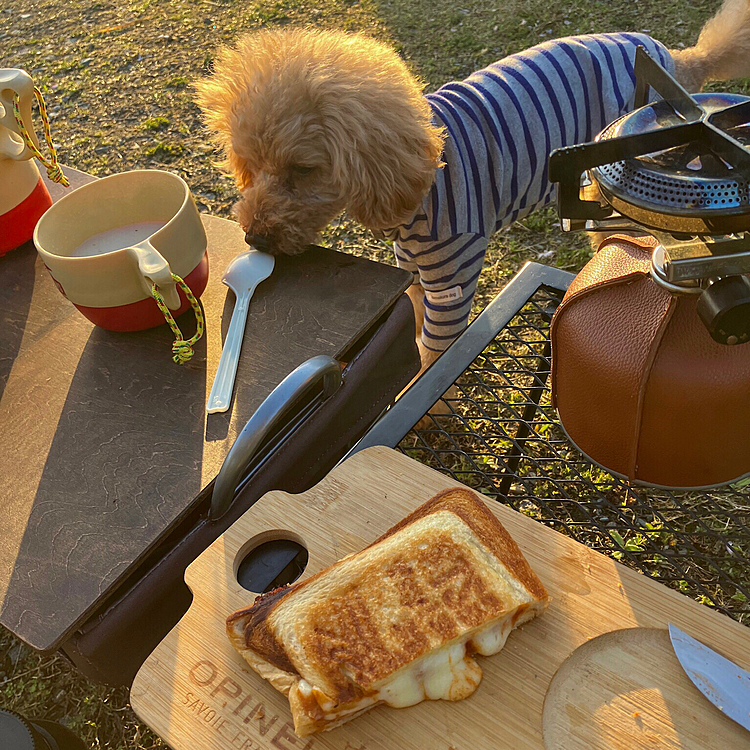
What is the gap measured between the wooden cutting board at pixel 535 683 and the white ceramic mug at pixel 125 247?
534 millimetres

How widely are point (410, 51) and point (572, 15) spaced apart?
3.66ft

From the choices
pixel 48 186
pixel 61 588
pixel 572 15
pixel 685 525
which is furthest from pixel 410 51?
pixel 61 588

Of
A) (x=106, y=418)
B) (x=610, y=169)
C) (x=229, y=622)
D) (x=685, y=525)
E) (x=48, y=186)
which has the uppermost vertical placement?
(x=610, y=169)

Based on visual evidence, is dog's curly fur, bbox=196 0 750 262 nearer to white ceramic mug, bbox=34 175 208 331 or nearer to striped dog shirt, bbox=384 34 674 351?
striped dog shirt, bbox=384 34 674 351

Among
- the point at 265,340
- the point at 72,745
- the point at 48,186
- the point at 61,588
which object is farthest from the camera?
the point at 48,186

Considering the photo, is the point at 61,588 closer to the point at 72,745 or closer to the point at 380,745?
the point at 380,745

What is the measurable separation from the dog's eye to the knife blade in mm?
1580

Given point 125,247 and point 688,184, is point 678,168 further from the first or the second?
point 125,247

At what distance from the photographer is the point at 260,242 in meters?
1.56

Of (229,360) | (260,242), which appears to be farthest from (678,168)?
(260,242)

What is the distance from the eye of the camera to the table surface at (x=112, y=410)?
Answer: 40.9 inches

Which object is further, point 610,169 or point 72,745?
point 72,745

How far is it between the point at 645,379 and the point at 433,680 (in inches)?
20.2

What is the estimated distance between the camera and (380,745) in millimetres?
872
